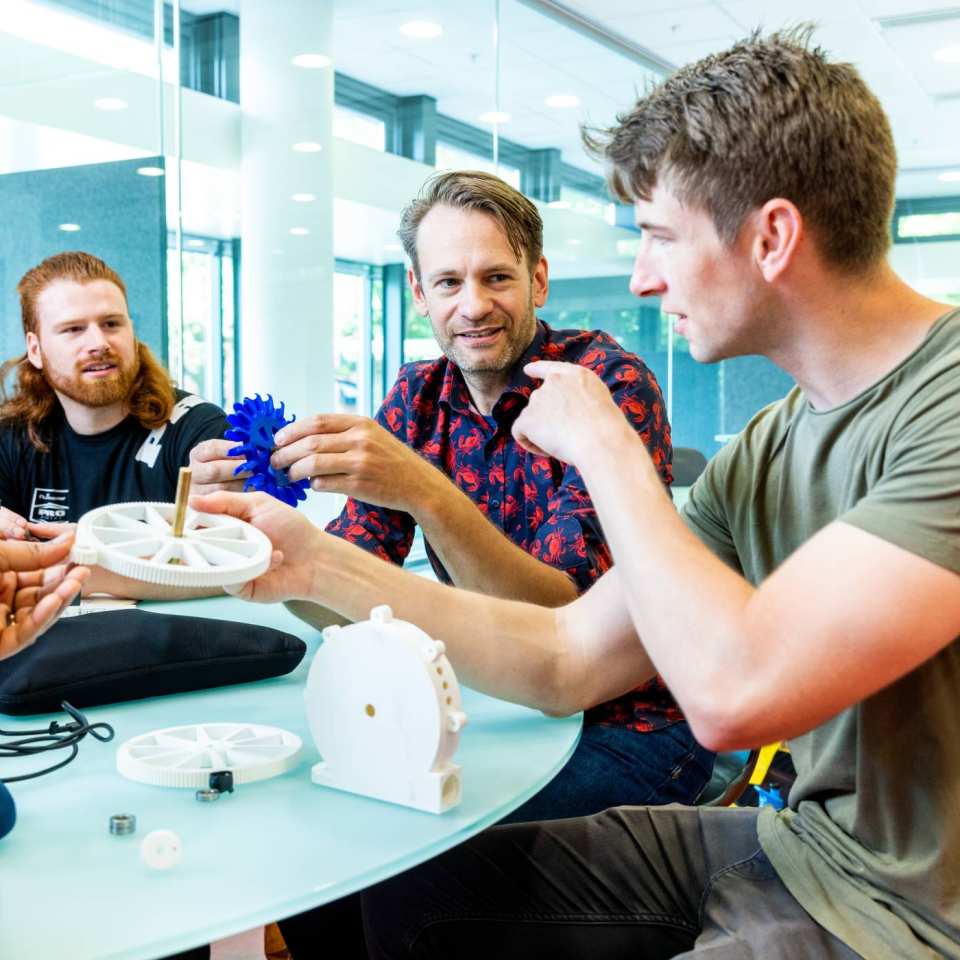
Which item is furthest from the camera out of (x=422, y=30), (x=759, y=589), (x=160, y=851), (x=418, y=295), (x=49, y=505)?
(x=422, y=30)

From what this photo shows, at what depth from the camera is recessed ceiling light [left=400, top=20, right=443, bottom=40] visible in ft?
18.8

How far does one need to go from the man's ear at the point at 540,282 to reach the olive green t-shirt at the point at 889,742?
109cm

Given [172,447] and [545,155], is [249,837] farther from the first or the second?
[545,155]

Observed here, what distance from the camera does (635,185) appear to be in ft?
4.45

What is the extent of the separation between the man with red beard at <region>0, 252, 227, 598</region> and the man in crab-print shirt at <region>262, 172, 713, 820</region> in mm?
888

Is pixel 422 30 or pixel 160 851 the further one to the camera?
pixel 422 30

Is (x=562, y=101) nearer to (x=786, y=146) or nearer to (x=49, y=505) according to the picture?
(x=49, y=505)

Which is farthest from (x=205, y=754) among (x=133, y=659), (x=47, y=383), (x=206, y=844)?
(x=47, y=383)

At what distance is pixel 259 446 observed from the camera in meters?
1.68

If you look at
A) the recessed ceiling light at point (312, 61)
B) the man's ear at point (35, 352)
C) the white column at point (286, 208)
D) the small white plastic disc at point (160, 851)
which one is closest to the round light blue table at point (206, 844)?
the small white plastic disc at point (160, 851)

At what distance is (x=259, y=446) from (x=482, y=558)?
1.24 feet

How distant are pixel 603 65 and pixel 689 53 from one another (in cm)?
62

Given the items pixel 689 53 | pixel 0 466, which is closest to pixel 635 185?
pixel 0 466

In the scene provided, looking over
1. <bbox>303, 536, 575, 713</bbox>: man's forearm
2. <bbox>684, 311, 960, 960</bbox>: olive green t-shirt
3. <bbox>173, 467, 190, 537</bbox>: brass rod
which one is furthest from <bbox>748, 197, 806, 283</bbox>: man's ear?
<bbox>173, 467, 190, 537</bbox>: brass rod
